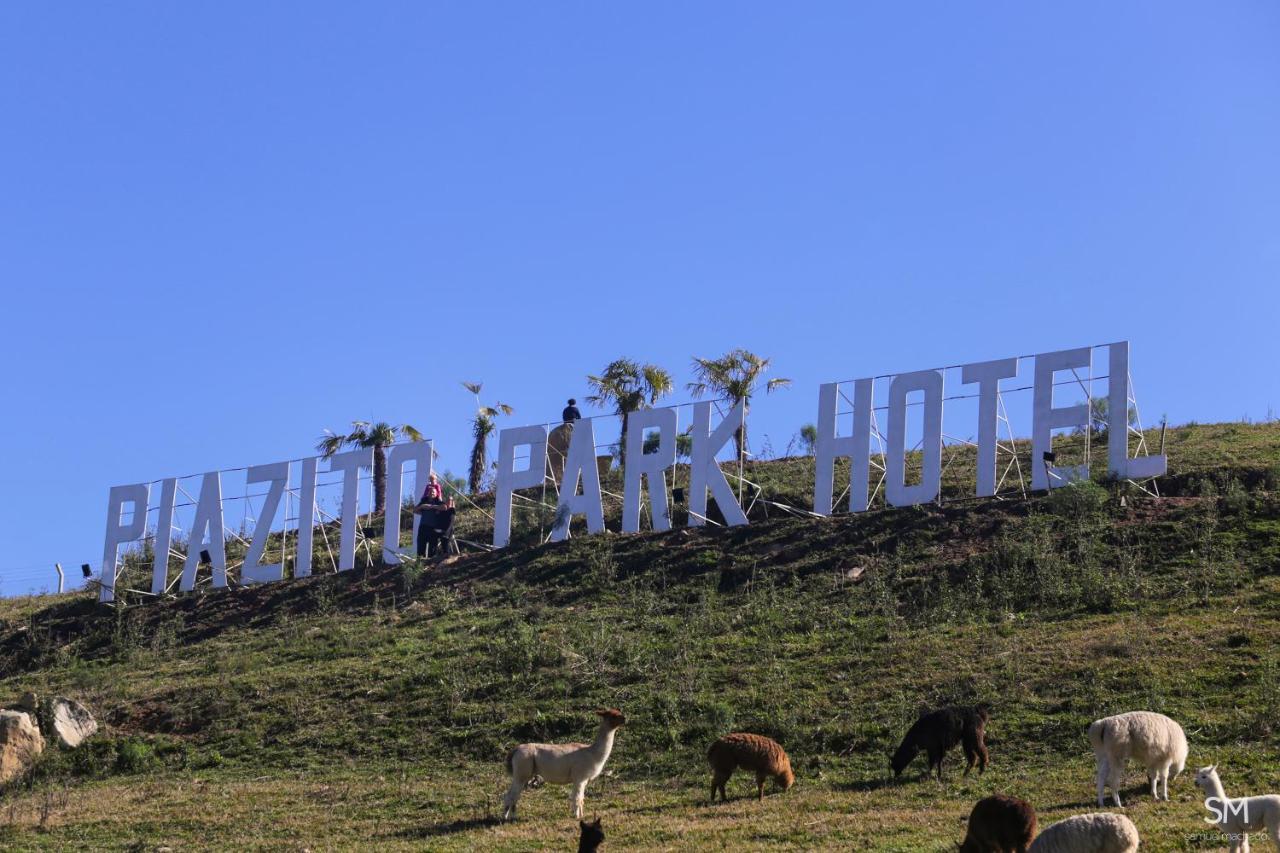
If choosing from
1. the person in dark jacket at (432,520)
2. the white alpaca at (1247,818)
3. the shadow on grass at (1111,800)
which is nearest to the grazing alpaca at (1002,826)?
the white alpaca at (1247,818)

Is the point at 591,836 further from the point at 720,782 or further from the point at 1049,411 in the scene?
the point at 1049,411

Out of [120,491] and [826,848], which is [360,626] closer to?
[120,491]

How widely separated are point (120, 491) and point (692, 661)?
25049 millimetres

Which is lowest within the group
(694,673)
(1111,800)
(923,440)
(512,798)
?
(512,798)

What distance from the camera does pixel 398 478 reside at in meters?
48.2

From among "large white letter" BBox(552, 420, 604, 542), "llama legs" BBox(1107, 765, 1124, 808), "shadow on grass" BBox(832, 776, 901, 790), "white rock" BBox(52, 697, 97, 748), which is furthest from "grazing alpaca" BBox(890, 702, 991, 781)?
"large white letter" BBox(552, 420, 604, 542)

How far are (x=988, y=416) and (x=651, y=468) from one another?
30.0 feet

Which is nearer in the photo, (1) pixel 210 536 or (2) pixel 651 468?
(2) pixel 651 468

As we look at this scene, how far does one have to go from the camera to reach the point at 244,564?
49281 millimetres

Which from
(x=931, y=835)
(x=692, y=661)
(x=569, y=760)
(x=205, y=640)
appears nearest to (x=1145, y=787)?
(x=931, y=835)

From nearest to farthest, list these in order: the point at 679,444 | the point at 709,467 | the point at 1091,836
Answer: the point at 1091,836 → the point at 709,467 → the point at 679,444

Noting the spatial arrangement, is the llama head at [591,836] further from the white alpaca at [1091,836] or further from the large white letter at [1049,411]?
the large white letter at [1049,411]

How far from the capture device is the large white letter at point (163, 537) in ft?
164

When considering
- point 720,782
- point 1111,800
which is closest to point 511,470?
point 720,782
